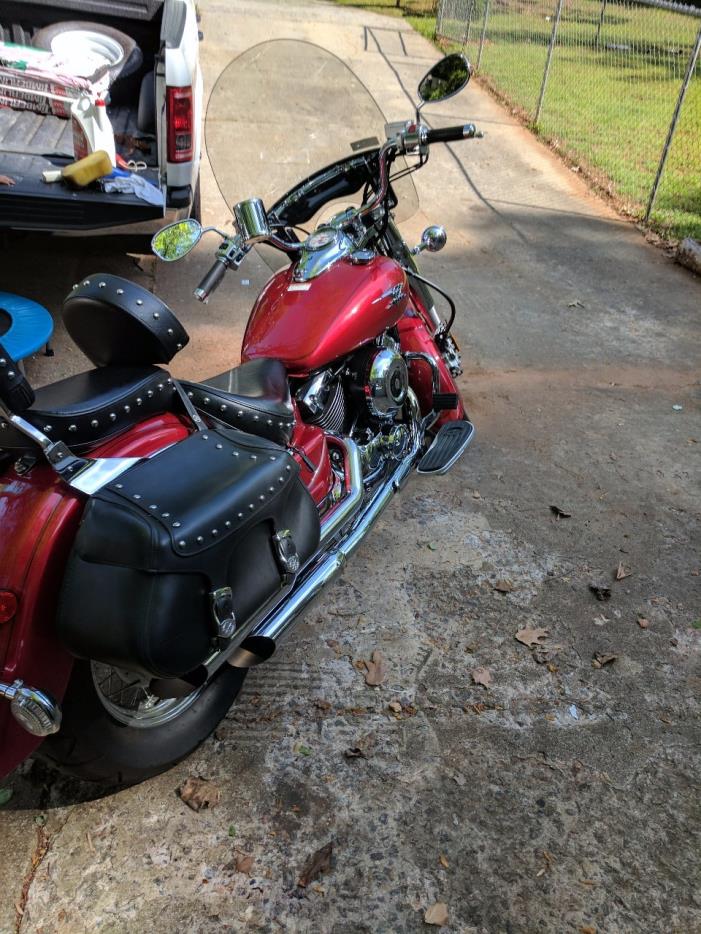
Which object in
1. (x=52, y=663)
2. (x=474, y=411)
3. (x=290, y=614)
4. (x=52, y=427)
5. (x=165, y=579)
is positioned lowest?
(x=474, y=411)

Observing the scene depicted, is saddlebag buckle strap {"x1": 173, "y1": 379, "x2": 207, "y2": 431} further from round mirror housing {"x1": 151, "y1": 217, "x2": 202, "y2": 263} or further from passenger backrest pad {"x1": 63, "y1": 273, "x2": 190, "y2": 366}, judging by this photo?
round mirror housing {"x1": 151, "y1": 217, "x2": 202, "y2": 263}

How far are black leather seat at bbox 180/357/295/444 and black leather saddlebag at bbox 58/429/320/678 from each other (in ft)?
0.86

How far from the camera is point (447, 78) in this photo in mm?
2957

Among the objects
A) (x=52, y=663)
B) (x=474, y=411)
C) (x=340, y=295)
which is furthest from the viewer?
(x=474, y=411)

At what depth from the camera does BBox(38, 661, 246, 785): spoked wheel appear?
6.11ft

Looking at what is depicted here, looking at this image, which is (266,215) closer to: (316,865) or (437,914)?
(316,865)

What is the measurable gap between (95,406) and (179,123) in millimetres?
3272

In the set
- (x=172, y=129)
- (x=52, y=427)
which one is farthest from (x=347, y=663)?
(x=172, y=129)

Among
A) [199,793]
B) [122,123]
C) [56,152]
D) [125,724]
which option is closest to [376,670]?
[199,793]

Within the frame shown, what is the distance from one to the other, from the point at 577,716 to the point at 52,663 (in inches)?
67.9

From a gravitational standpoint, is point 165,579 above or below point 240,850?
above

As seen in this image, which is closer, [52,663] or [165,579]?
[165,579]

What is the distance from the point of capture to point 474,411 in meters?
4.32

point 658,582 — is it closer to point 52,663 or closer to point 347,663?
point 347,663
